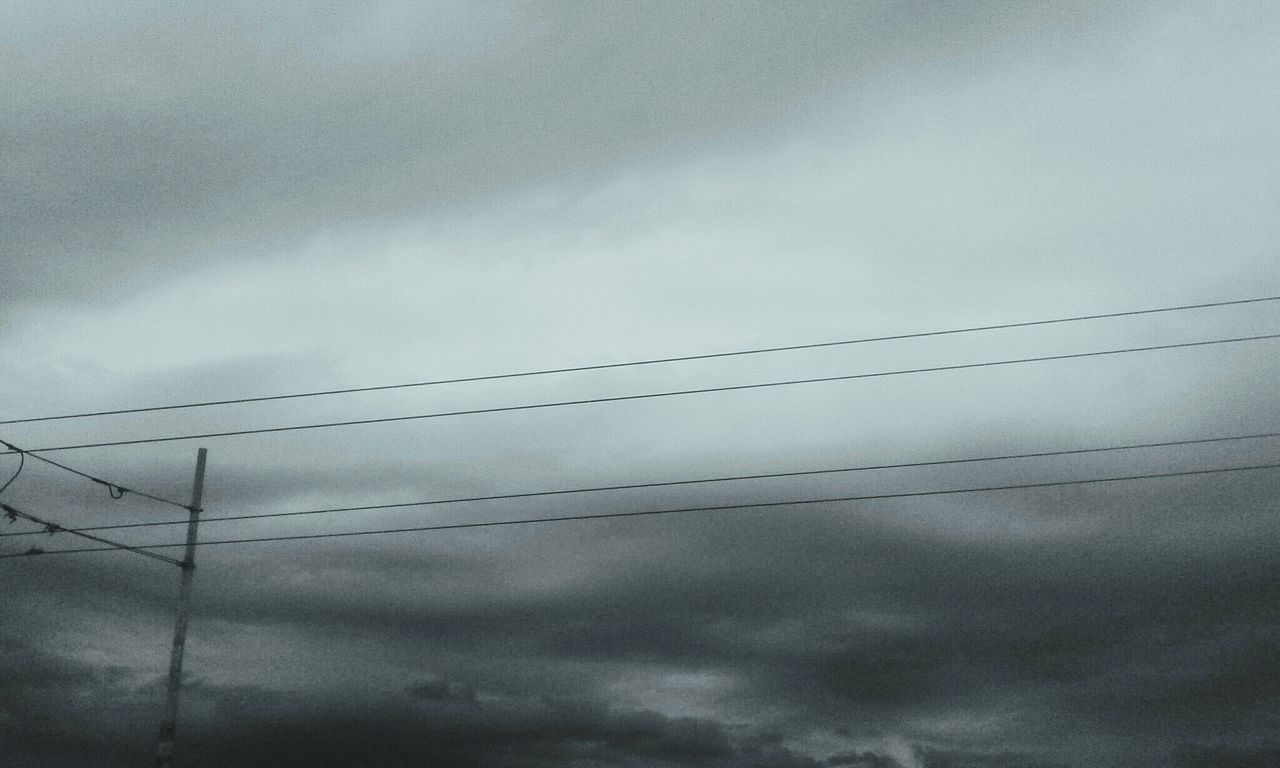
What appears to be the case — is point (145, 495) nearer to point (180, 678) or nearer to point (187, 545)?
point (187, 545)

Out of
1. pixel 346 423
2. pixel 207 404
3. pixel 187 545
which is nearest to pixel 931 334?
pixel 346 423

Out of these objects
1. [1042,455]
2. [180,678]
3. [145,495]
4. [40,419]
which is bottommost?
[180,678]

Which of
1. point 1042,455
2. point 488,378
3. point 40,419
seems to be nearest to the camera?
point 1042,455

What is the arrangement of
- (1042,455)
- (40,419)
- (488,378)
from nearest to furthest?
(1042,455) < (488,378) < (40,419)

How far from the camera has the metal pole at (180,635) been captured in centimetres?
4334

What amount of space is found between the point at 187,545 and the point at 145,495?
2.47 m

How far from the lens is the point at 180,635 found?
147 feet

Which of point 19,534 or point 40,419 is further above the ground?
point 40,419

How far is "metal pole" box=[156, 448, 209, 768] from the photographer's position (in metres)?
43.3

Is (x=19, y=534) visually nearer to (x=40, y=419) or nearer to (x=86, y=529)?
(x=86, y=529)

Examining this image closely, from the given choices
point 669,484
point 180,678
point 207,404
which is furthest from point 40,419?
point 669,484

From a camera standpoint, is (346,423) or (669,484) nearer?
(669,484)

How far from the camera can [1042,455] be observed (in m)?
36.2

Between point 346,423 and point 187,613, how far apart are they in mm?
11299
